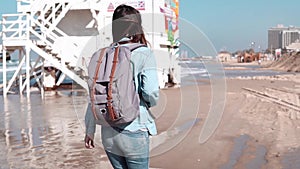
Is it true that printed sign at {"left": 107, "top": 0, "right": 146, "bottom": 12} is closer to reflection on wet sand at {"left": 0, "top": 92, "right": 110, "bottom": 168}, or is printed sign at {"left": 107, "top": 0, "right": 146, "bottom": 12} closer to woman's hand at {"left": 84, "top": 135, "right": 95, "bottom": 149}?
reflection on wet sand at {"left": 0, "top": 92, "right": 110, "bottom": 168}

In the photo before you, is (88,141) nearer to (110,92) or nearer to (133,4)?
(110,92)

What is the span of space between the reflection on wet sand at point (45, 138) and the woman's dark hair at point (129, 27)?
11.5ft

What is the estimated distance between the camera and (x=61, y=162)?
272 inches

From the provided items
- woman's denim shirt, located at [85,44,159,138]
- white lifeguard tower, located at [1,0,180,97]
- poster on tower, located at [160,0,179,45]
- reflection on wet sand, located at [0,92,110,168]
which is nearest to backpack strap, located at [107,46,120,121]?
woman's denim shirt, located at [85,44,159,138]

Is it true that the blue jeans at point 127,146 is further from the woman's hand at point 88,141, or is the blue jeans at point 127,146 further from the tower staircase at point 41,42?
the tower staircase at point 41,42

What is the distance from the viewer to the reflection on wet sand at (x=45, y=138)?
6941mm

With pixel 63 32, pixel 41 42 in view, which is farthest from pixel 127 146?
pixel 63 32

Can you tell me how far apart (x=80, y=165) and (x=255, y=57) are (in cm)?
10511

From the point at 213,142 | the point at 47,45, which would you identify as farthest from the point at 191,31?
the point at 47,45

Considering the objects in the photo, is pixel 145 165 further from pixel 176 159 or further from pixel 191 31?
pixel 176 159

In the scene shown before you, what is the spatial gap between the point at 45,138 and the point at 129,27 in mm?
6231

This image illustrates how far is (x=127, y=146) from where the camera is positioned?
3172 mm

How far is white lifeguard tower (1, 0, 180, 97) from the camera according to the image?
17047mm

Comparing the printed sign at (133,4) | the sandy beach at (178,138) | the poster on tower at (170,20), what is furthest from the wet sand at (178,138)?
the poster on tower at (170,20)
